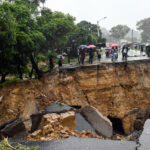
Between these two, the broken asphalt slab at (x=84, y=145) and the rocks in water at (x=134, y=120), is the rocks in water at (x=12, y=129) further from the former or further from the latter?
the rocks in water at (x=134, y=120)

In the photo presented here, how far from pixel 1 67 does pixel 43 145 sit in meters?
6.18

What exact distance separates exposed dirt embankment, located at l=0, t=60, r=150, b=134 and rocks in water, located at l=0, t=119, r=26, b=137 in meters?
2.76

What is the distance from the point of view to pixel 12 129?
8852 millimetres

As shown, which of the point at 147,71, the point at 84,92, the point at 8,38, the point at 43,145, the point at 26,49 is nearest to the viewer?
the point at 43,145

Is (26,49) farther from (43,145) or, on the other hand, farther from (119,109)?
(119,109)

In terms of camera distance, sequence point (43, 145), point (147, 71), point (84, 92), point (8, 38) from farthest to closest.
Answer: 1. point (147, 71)
2. point (84, 92)
3. point (8, 38)
4. point (43, 145)

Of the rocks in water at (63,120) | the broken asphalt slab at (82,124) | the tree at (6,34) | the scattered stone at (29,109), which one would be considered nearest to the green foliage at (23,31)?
the tree at (6,34)

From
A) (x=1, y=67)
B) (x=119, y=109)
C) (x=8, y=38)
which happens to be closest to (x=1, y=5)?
(x=8, y=38)

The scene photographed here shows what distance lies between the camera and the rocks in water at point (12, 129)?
28.7 feet

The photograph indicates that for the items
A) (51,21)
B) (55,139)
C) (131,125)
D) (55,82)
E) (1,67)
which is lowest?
(131,125)

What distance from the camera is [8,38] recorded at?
370 inches

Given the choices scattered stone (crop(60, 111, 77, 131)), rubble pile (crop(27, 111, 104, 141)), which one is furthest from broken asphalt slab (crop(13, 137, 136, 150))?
scattered stone (crop(60, 111, 77, 131))

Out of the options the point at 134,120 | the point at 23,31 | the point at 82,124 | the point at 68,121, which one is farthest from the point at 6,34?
the point at 134,120

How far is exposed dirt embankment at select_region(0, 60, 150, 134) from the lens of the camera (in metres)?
12.9
